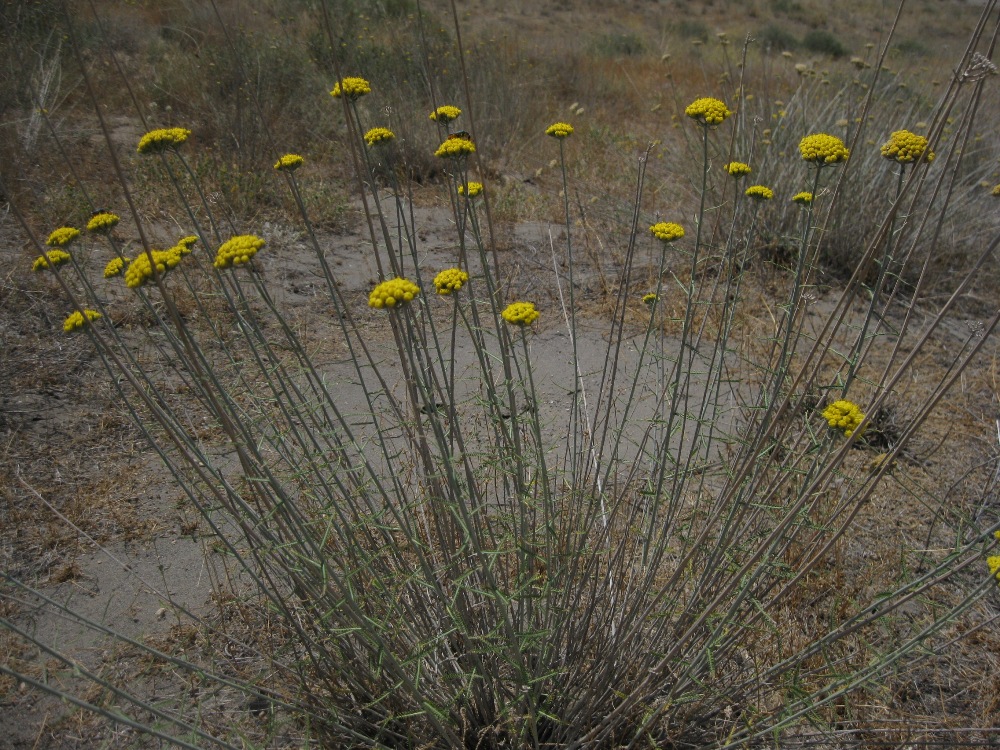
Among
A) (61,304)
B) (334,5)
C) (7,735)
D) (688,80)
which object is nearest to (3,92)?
(61,304)

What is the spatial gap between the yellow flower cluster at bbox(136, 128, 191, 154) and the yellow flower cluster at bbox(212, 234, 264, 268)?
0.40m

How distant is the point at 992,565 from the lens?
1224 mm

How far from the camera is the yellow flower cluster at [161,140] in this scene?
4.60 feet

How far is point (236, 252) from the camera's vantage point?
121 centimetres

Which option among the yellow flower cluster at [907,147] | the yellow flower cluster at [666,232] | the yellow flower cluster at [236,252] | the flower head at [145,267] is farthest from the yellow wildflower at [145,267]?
the yellow flower cluster at [907,147]

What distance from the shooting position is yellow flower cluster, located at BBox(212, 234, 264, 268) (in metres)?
1.19

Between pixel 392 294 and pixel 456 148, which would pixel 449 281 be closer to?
pixel 392 294

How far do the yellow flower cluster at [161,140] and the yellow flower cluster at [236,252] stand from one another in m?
0.40

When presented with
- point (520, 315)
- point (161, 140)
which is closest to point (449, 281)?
point (520, 315)

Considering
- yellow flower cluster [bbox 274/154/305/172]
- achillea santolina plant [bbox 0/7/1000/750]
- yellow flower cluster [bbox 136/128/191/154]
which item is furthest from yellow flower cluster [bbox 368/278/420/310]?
yellow flower cluster [bbox 136/128/191/154]

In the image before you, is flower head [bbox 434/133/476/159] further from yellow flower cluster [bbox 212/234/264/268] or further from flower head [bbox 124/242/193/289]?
flower head [bbox 124/242/193/289]

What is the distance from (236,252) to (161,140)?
0.44m

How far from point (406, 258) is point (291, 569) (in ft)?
11.2

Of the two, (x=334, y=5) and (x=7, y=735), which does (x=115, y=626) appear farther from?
(x=334, y=5)
